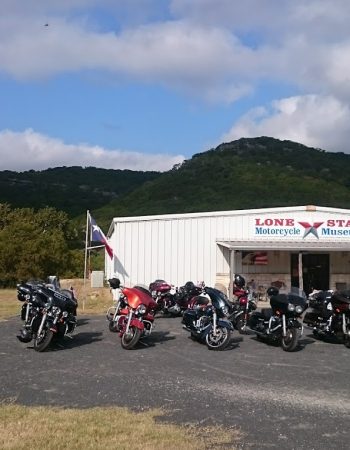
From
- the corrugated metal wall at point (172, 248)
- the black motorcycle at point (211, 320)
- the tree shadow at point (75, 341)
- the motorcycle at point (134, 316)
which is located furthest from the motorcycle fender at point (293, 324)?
the corrugated metal wall at point (172, 248)

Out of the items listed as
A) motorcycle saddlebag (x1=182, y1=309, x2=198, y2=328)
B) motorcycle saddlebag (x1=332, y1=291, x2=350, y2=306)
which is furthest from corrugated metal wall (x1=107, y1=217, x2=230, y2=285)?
motorcycle saddlebag (x1=332, y1=291, x2=350, y2=306)

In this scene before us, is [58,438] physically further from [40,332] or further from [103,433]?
[40,332]

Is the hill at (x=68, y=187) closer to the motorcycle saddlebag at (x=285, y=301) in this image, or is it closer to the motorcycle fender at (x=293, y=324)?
the motorcycle saddlebag at (x=285, y=301)

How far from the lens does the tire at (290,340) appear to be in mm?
9547

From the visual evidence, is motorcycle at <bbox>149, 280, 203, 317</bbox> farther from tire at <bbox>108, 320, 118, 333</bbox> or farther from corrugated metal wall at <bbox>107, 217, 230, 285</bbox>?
tire at <bbox>108, 320, 118, 333</bbox>

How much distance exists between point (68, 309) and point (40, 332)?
74cm

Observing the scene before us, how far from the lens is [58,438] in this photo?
183 inches

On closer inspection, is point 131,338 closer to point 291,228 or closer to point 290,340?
point 290,340

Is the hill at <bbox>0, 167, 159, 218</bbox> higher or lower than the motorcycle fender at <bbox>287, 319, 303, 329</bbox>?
higher

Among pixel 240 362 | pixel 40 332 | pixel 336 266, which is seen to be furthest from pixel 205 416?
pixel 336 266

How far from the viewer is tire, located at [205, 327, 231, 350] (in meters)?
9.57

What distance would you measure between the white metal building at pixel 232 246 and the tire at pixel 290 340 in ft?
25.4

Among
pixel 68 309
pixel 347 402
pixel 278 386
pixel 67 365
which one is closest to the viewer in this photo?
pixel 347 402

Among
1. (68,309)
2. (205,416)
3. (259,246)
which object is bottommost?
(205,416)
